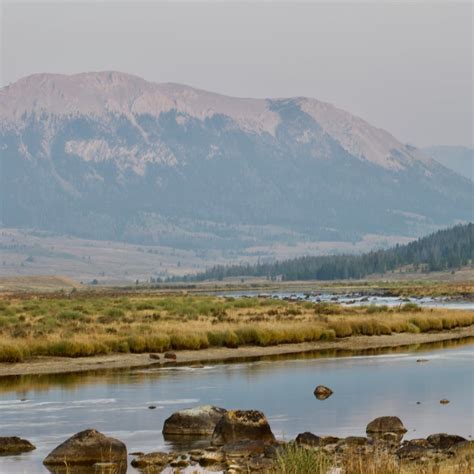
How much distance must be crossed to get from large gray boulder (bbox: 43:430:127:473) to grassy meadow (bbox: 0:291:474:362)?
1841 centimetres

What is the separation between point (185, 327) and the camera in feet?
169

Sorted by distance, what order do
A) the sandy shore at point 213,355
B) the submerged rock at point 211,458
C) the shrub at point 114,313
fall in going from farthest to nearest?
the shrub at point 114,313 → the sandy shore at point 213,355 → the submerged rock at point 211,458

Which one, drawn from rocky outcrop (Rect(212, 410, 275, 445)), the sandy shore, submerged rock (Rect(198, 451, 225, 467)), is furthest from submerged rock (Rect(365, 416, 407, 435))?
the sandy shore

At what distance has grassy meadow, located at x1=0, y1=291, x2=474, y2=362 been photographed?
4488 cm

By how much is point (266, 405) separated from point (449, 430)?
650 cm

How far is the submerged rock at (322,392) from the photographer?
34.2 m

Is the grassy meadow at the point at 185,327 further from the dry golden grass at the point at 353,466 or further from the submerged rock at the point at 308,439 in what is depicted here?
the dry golden grass at the point at 353,466

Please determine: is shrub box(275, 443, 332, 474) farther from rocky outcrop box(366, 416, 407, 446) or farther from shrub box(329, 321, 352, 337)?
shrub box(329, 321, 352, 337)

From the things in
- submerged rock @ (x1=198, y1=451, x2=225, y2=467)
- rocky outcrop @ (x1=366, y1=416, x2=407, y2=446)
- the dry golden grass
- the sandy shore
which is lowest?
submerged rock @ (x1=198, y1=451, x2=225, y2=467)

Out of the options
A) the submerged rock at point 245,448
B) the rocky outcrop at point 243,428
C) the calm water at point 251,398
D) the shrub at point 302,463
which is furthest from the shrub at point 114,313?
the shrub at point 302,463

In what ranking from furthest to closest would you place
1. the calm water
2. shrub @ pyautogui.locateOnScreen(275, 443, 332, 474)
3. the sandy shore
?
the sandy shore
the calm water
shrub @ pyautogui.locateOnScreen(275, 443, 332, 474)

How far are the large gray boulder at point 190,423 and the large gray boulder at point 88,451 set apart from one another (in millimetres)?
3225

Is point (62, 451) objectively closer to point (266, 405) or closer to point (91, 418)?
point (91, 418)

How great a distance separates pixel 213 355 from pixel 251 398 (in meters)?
13.3
